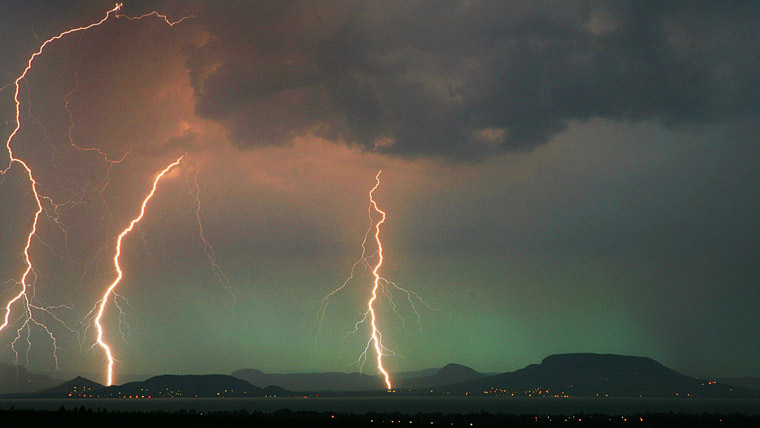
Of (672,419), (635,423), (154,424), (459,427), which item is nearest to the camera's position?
(154,424)

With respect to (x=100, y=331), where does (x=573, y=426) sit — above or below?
below

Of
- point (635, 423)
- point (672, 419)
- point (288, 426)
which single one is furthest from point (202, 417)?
point (672, 419)

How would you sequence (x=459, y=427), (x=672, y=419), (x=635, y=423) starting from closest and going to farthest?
(x=459, y=427) → (x=635, y=423) → (x=672, y=419)

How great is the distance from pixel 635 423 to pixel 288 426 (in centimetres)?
3332

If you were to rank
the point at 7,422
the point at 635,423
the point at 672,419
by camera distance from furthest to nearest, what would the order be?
the point at 672,419, the point at 635,423, the point at 7,422

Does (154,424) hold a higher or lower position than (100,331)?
lower

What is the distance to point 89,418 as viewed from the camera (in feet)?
183

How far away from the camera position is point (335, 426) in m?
60.0

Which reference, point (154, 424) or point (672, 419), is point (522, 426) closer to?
point (672, 419)

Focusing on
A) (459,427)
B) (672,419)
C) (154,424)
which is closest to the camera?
(154,424)

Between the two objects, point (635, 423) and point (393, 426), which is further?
point (635, 423)

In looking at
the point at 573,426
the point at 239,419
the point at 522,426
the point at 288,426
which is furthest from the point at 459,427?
the point at 239,419

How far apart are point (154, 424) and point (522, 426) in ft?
102

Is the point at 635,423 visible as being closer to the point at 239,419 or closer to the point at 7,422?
the point at 239,419
